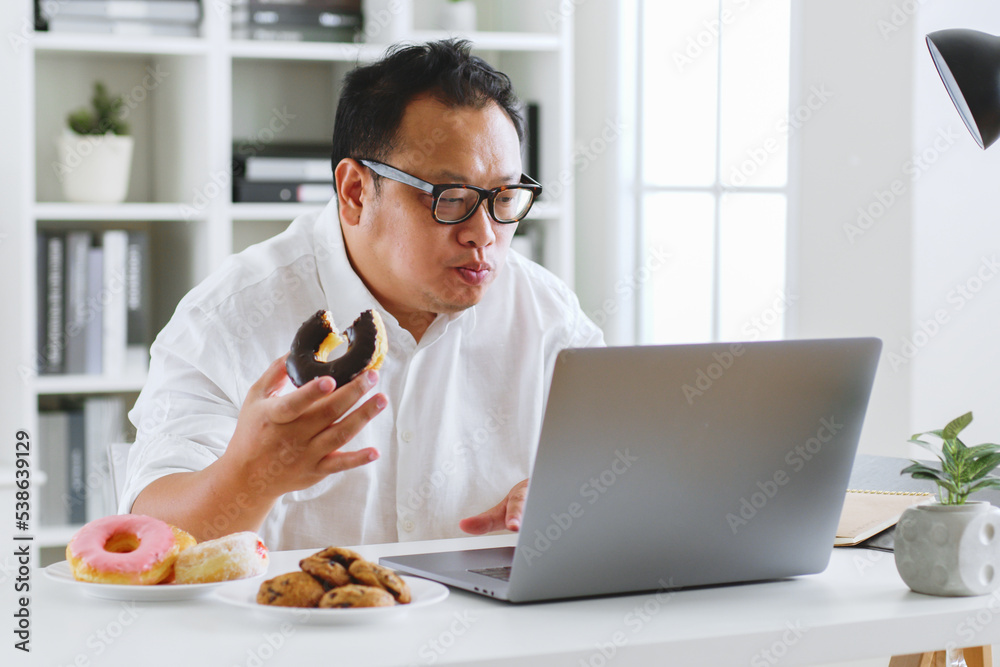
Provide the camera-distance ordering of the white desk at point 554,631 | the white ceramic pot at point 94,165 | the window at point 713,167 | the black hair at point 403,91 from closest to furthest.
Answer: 1. the white desk at point 554,631
2. the black hair at point 403,91
3. the white ceramic pot at point 94,165
4. the window at point 713,167

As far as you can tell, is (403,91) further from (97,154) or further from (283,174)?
(97,154)

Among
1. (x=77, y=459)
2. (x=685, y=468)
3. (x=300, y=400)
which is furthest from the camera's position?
(x=77, y=459)

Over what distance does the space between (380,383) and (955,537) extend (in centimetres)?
93

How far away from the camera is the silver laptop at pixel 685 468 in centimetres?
87

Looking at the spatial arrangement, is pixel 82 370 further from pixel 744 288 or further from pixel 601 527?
pixel 601 527

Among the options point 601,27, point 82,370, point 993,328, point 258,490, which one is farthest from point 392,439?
point 601,27

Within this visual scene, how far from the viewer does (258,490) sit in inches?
48.0

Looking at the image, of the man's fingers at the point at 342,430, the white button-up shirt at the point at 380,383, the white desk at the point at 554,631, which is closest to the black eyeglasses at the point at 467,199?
the white button-up shirt at the point at 380,383

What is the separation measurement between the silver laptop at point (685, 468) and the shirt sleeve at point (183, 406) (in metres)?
0.47

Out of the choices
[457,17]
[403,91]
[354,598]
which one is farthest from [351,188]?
[457,17]

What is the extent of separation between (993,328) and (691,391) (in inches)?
65.3

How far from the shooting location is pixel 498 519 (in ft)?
4.29

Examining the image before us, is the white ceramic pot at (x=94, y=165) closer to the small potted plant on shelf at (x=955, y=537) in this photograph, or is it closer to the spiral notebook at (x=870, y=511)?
the spiral notebook at (x=870, y=511)

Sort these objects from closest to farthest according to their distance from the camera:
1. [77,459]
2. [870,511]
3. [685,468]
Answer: [685,468] < [870,511] < [77,459]
